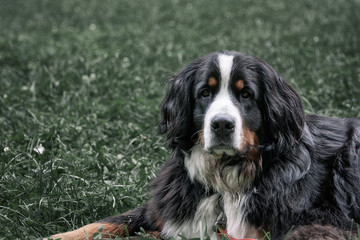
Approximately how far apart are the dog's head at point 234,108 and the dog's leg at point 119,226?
595 millimetres

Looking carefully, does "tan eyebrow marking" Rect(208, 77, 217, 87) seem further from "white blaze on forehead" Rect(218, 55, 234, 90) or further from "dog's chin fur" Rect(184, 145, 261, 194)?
"dog's chin fur" Rect(184, 145, 261, 194)

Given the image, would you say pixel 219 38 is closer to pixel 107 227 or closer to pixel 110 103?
pixel 110 103

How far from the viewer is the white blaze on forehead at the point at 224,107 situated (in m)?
3.43

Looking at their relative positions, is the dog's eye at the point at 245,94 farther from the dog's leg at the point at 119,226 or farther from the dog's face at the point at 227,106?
the dog's leg at the point at 119,226

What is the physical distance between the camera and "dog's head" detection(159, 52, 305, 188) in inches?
137

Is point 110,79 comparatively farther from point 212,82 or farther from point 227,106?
point 227,106

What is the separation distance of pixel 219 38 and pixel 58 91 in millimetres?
4100

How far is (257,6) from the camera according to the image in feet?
43.3

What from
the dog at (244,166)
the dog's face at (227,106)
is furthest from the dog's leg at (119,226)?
the dog's face at (227,106)

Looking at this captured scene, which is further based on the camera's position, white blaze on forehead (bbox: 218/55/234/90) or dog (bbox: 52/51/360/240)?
white blaze on forehead (bbox: 218/55/234/90)

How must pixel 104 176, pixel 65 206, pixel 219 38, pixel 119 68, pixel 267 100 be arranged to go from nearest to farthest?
pixel 267 100
pixel 65 206
pixel 104 176
pixel 119 68
pixel 219 38

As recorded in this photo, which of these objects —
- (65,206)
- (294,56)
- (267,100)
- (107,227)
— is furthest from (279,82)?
(294,56)

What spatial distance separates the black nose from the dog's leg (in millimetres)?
915

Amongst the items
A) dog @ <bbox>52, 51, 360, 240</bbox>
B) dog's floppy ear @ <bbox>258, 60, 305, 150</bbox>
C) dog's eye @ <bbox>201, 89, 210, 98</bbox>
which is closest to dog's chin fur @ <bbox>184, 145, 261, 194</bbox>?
dog @ <bbox>52, 51, 360, 240</bbox>
